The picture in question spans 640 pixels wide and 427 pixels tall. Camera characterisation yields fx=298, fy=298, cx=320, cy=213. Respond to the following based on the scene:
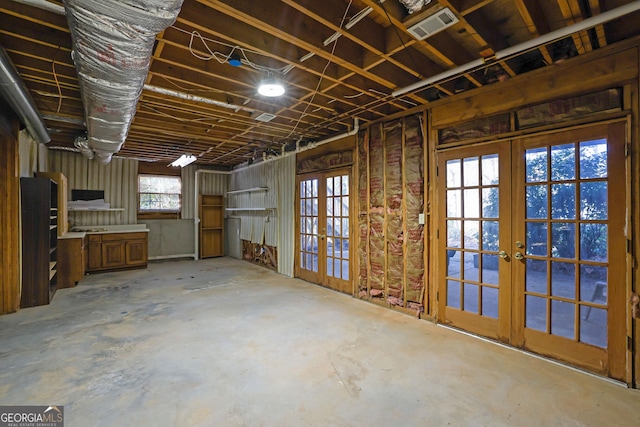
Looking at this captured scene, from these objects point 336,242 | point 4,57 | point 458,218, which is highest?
point 4,57

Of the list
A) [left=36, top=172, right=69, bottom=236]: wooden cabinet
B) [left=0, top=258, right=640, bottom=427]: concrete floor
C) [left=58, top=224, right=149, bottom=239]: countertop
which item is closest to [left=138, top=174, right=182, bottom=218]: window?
[left=58, top=224, right=149, bottom=239]: countertop

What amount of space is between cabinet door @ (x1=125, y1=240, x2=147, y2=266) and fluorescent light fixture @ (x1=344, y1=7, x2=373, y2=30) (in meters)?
6.65

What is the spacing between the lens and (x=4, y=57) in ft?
8.07

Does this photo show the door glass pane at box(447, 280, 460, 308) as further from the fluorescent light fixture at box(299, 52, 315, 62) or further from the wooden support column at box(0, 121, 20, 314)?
the wooden support column at box(0, 121, 20, 314)

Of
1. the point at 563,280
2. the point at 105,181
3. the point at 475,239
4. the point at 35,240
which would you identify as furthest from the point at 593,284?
the point at 105,181

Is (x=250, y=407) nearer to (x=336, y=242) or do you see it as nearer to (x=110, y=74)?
(x=110, y=74)

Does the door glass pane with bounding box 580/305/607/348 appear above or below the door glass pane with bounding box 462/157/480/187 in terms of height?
below

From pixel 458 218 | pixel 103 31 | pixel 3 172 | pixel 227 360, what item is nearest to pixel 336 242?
pixel 458 218

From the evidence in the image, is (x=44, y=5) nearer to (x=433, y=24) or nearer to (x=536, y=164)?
(x=433, y=24)

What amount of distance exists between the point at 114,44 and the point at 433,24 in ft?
7.03

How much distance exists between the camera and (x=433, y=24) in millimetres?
2182

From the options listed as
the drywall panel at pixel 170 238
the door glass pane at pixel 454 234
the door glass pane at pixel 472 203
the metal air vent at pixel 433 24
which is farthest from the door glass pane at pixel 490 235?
the drywall panel at pixel 170 238

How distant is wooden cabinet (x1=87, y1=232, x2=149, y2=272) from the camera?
6.33 metres

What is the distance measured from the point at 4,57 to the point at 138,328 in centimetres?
282
